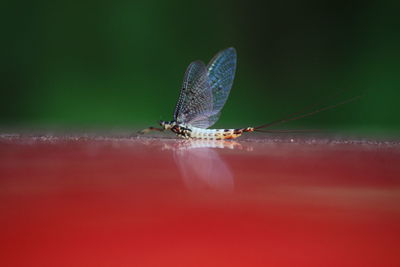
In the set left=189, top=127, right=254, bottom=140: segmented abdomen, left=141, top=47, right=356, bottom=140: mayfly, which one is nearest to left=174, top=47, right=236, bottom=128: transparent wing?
A: left=141, top=47, right=356, bottom=140: mayfly

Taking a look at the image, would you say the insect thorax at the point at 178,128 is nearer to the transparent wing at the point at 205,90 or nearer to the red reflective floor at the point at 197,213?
the transparent wing at the point at 205,90

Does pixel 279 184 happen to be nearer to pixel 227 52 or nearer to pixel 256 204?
pixel 256 204

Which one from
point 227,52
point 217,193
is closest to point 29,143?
point 217,193

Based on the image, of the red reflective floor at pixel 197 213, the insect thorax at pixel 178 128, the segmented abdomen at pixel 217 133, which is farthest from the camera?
the insect thorax at pixel 178 128

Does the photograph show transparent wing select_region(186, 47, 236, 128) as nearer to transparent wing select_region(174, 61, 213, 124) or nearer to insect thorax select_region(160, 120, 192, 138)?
transparent wing select_region(174, 61, 213, 124)

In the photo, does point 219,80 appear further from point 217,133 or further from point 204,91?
point 217,133

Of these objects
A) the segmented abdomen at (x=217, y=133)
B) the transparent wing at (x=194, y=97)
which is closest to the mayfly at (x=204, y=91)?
the transparent wing at (x=194, y=97)
